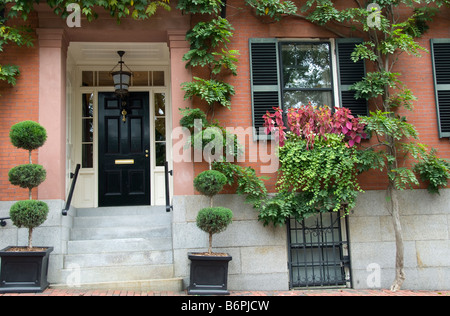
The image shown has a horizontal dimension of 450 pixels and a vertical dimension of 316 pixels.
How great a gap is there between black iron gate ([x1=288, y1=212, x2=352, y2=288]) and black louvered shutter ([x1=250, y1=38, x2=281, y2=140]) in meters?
→ 1.65

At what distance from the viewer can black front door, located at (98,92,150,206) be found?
26.4 ft

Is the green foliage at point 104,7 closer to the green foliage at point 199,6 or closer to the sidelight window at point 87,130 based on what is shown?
the green foliage at point 199,6

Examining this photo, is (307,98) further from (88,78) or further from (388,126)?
(88,78)

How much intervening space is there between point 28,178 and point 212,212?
7.84 feet

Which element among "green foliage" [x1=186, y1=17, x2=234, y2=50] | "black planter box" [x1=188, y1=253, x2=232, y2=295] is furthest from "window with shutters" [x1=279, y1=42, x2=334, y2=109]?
"black planter box" [x1=188, y1=253, x2=232, y2=295]

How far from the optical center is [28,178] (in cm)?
580

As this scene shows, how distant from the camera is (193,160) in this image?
6699mm

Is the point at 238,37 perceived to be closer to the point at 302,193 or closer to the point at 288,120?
the point at 288,120

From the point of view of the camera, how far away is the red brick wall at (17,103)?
6.41 metres

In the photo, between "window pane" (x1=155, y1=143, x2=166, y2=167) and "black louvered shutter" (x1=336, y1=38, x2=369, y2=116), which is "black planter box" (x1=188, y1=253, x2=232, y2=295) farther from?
"black louvered shutter" (x1=336, y1=38, x2=369, y2=116)

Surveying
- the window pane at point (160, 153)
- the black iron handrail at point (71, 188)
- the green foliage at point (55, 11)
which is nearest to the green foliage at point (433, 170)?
the window pane at point (160, 153)

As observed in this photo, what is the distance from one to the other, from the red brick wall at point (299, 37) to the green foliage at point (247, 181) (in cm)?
72
